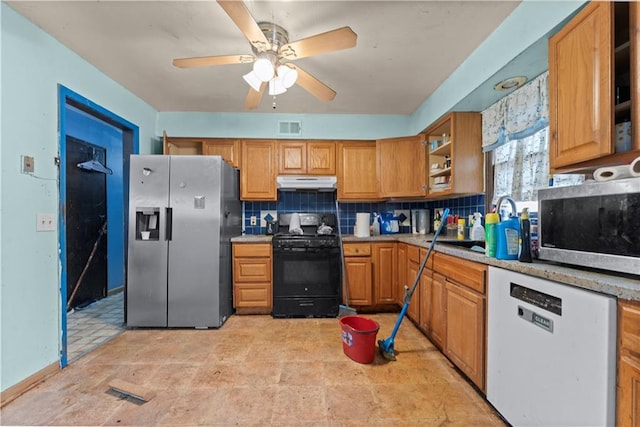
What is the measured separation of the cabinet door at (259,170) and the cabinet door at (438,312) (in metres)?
1.97

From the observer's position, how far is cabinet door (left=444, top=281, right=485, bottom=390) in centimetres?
153

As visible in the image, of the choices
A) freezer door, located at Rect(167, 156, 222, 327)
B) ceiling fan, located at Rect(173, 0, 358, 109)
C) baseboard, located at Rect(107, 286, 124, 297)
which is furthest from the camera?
baseboard, located at Rect(107, 286, 124, 297)

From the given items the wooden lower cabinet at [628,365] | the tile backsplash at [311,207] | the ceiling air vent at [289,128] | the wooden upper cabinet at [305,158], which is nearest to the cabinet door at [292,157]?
the wooden upper cabinet at [305,158]

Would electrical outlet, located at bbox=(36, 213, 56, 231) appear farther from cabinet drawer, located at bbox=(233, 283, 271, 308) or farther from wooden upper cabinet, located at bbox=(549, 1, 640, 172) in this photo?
wooden upper cabinet, located at bbox=(549, 1, 640, 172)

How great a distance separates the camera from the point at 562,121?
131 cm

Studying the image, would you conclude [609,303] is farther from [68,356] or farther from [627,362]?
[68,356]

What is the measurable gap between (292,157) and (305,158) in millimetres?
158

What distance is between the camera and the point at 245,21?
4.34 ft

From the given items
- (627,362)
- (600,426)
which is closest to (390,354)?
(600,426)

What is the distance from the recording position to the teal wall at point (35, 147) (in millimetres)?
1536

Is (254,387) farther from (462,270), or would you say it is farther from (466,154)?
(466,154)

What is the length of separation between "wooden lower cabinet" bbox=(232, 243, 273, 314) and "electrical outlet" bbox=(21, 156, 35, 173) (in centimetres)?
162

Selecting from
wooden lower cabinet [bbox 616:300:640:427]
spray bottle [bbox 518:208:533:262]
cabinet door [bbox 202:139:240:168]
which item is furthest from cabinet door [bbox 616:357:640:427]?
cabinet door [bbox 202:139:240:168]

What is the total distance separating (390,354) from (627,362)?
136 cm
